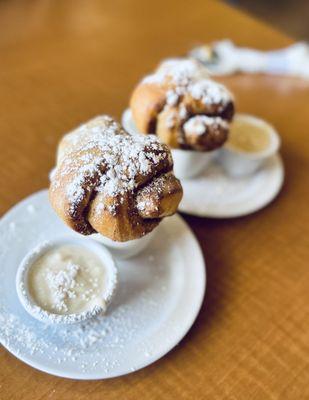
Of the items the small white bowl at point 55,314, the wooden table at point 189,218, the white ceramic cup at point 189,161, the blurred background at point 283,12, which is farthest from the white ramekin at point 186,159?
the blurred background at point 283,12

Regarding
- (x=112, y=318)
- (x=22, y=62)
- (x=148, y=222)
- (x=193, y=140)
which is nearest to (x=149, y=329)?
(x=112, y=318)

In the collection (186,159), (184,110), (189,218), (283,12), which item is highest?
(184,110)

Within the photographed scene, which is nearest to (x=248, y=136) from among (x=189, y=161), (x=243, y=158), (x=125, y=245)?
(x=243, y=158)

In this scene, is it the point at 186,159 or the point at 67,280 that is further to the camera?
the point at 186,159

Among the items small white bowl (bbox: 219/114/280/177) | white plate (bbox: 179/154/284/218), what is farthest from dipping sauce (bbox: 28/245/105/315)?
small white bowl (bbox: 219/114/280/177)

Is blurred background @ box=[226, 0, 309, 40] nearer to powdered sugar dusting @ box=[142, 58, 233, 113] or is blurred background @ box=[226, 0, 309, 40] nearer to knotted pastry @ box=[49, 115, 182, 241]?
powdered sugar dusting @ box=[142, 58, 233, 113]

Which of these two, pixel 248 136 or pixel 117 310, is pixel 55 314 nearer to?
pixel 117 310
